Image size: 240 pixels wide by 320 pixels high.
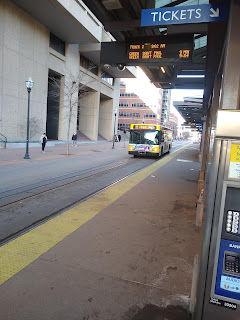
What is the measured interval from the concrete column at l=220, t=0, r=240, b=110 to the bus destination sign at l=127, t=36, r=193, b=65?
16.3 ft

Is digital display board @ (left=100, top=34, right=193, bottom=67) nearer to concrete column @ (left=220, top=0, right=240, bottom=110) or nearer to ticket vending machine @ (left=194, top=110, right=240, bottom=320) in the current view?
concrete column @ (left=220, top=0, right=240, bottom=110)

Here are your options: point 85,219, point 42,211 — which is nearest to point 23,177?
point 42,211

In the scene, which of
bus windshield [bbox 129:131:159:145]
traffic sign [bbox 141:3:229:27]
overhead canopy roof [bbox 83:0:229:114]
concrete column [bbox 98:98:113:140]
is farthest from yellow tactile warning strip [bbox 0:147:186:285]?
concrete column [bbox 98:98:113:140]

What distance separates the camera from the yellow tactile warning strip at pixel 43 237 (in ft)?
11.6

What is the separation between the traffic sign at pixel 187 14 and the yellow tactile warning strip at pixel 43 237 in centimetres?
418

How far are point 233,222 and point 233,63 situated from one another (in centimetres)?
225

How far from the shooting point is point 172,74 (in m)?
14.5

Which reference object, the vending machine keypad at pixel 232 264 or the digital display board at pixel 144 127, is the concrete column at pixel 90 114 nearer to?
the digital display board at pixel 144 127

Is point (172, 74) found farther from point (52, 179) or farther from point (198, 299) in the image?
point (198, 299)

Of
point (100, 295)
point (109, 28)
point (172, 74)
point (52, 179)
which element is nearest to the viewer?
point (100, 295)

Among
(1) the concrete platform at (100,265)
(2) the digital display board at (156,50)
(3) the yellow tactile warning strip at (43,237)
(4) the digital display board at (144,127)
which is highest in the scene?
(2) the digital display board at (156,50)

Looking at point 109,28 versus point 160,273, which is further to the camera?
point 109,28

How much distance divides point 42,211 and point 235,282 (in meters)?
4.94

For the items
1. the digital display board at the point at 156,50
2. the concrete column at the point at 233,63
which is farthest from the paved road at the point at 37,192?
the digital display board at the point at 156,50
